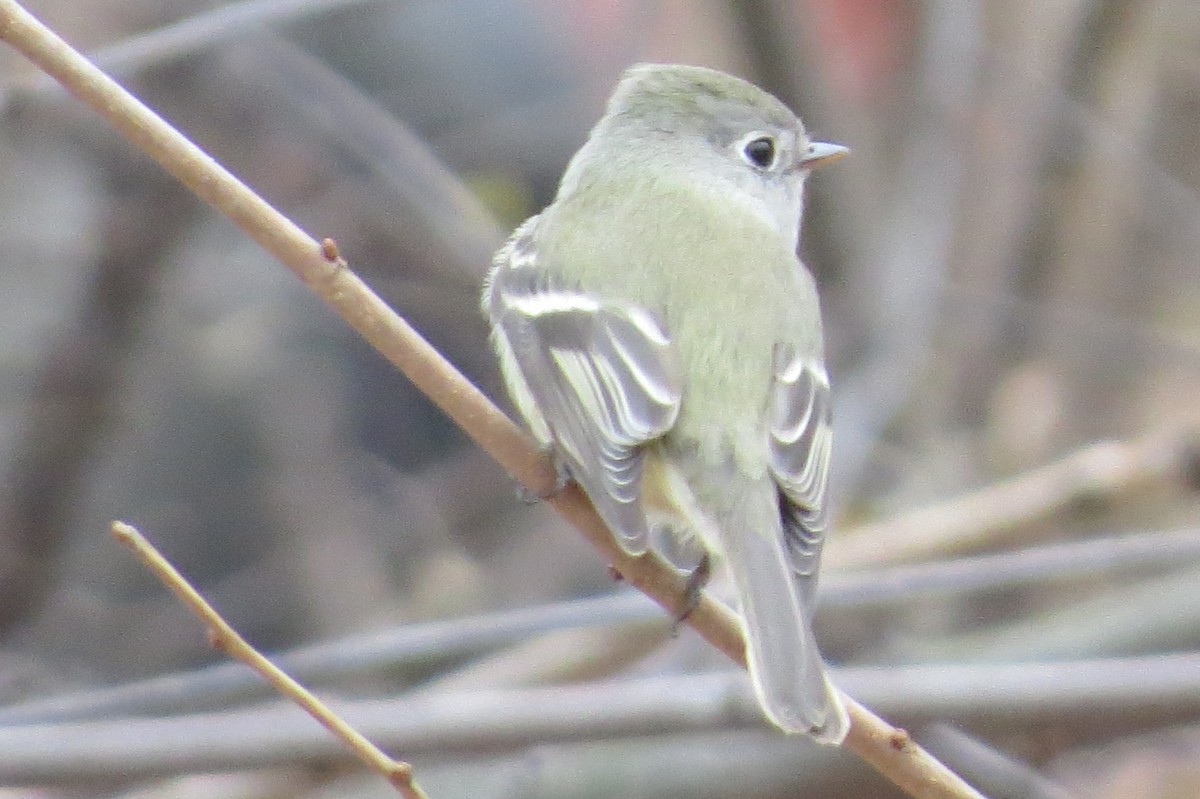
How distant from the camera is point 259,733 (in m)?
2.49

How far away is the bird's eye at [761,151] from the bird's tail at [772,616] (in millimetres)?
1012

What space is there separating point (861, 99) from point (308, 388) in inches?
72.3

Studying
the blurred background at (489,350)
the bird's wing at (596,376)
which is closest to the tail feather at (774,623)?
the bird's wing at (596,376)

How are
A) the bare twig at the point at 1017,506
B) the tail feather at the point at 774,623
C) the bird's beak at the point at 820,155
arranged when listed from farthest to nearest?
the bare twig at the point at 1017,506, the bird's beak at the point at 820,155, the tail feather at the point at 774,623

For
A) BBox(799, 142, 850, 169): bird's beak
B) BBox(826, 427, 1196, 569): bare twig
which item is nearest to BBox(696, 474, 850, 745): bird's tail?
BBox(799, 142, 850, 169): bird's beak

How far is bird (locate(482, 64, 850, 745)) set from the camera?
2291 mm

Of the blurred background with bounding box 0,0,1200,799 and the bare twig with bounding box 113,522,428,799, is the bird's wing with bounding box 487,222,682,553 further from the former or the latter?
the blurred background with bounding box 0,0,1200,799

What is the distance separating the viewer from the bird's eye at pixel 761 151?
336 centimetres

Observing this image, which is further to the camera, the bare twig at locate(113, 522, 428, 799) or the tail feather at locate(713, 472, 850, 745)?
the tail feather at locate(713, 472, 850, 745)

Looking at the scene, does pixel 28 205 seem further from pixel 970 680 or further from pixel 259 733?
pixel 970 680

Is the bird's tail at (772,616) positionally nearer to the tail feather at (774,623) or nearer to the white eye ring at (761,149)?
the tail feather at (774,623)

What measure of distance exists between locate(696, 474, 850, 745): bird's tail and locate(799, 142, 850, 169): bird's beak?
3.27ft

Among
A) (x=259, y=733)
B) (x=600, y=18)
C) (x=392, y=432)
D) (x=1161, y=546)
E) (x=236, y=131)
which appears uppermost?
(x=600, y=18)

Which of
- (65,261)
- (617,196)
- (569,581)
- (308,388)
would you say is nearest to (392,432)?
(308,388)
